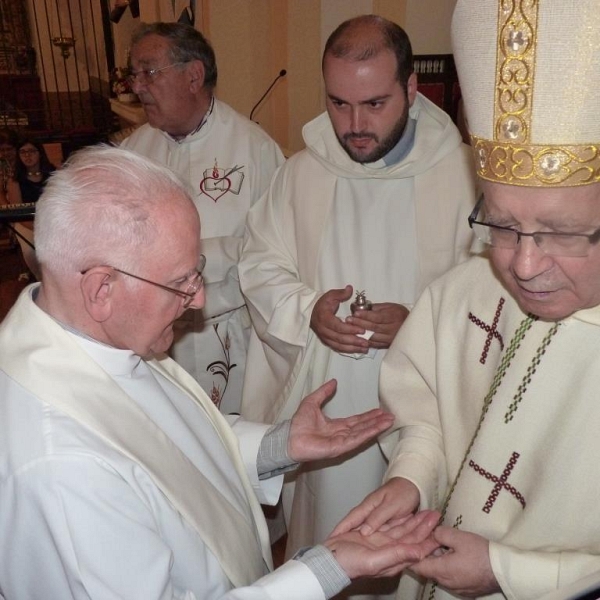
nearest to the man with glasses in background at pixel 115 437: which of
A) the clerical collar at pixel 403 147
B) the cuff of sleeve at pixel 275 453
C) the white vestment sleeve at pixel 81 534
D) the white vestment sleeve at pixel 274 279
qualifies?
the white vestment sleeve at pixel 81 534

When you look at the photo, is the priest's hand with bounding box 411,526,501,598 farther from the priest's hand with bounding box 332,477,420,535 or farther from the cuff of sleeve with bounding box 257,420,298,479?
the cuff of sleeve with bounding box 257,420,298,479

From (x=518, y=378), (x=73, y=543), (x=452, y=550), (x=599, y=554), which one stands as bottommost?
(x=452, y=550)

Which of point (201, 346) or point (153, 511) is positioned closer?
point (153, 511)

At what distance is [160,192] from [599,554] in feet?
4.26

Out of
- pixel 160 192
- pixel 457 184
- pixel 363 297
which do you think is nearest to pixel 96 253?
pixel 160 192

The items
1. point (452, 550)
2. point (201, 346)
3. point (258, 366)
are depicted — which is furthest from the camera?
point (201, 346)

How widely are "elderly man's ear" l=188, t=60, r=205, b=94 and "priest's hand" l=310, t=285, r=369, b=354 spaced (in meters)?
1.55

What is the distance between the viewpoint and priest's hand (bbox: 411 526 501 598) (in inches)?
64.9

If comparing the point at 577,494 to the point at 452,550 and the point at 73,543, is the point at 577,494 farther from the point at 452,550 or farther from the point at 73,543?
the point at 73,543

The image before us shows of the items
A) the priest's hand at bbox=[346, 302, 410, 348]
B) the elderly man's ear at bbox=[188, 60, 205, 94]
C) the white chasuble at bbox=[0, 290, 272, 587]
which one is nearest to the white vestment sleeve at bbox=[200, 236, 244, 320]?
the elderly man's ear at bbox=[188, 60, 205, 94]

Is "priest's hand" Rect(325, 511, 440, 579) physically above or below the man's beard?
below

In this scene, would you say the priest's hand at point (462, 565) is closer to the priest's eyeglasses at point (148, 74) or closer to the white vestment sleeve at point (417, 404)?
the white vestment sleeve at point (417, 404)

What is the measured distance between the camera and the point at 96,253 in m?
1.54

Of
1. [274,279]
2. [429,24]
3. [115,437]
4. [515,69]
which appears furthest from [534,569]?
[429,24]
